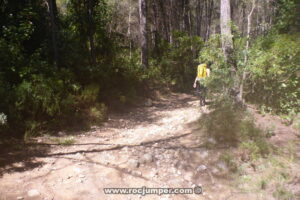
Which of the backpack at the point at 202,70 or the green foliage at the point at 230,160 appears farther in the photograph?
the backpack at the point at 202,70

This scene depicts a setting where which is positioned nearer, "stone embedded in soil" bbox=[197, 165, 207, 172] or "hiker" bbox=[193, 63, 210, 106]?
"stone embedded in soil" bbox=[197, 165, 207, 172]

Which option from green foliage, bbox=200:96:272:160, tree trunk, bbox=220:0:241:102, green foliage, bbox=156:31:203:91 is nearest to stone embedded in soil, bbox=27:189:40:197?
green foliage, bbox=200:96:272:160

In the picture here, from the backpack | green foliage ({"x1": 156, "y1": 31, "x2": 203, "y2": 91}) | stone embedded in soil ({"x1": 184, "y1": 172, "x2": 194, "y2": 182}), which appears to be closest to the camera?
stone embedded in soil ({"x1": 184, "y1": 172, "x2": 194, "y2": 182})

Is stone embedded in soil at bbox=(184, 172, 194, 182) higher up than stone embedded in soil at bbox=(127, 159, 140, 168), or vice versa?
stone embedded in soil at bbox=(127, 159, 140, 168)

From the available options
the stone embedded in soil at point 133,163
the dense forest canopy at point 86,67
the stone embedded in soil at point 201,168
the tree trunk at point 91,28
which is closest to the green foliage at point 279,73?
the dense forest canopy at point 86,67

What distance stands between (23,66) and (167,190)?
202 inches

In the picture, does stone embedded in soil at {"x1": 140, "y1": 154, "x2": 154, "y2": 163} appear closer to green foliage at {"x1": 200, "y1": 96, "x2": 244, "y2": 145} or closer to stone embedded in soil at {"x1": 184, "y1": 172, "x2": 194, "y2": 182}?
stone embedded in soil at {"x1": 184, "y1": 172, "x2": 194, "y2": 182}

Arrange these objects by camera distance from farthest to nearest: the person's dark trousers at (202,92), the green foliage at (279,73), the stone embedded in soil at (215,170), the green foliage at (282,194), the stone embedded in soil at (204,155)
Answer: the person's dark trousers at (202,92)
the green foliage at (279,73)
the stone embedded in soil at (204,155)
the stone embedded in soil at (215,170)
the green foliage at (282,194)

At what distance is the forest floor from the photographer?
12.1ft

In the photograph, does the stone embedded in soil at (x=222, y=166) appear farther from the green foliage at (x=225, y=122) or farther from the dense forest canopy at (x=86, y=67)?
the dense forest canopy at (x=86, y=67)

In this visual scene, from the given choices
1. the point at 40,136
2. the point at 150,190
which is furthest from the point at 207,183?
the point at 40,136

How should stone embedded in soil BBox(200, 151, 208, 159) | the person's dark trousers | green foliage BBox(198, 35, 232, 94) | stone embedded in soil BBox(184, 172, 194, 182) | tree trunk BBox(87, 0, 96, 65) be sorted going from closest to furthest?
1. stone embedded in soil BBox(184, 172, 194, 182)
2. stone embedded in soil BBox(200, 151, 208, 159)
3. green foliage BBox(198, 35, 232, 94)
4. the person's dark trousers
5. tree trunk BBox(87, 0, 96, 65)

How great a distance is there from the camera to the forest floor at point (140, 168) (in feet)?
12.1

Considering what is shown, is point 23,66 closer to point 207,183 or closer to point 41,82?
point 41,82
